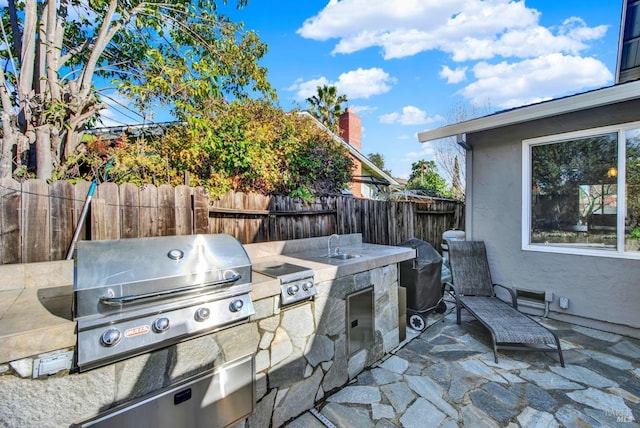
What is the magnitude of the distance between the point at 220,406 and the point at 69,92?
13.9ft

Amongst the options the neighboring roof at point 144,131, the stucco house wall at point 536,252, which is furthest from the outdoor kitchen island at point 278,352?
the neighboring roof at point 144,131

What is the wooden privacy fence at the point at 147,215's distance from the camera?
2.26 meters

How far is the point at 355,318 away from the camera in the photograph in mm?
2816

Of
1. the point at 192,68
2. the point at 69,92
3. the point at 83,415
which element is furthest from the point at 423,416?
the point at 69,92

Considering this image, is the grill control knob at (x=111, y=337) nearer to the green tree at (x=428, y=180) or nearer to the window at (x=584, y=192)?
the window at (x=584, y=192)

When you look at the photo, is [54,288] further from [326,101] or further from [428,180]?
[326,101]

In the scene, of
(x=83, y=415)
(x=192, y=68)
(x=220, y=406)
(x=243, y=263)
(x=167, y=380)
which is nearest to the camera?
(x=83, y=415)

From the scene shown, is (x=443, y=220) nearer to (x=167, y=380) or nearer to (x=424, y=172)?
(x=167, y=380)

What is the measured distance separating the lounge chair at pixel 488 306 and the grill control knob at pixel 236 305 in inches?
111

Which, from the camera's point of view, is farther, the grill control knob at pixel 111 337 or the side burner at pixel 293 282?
the side burner at pixel 293 282

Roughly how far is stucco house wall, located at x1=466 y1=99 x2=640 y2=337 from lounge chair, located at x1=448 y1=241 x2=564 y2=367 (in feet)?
1.37

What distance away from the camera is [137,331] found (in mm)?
1448

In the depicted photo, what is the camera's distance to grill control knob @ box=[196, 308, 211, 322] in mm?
1638

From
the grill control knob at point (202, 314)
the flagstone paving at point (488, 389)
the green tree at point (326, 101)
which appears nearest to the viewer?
the grill control knob at point (202, 314)
